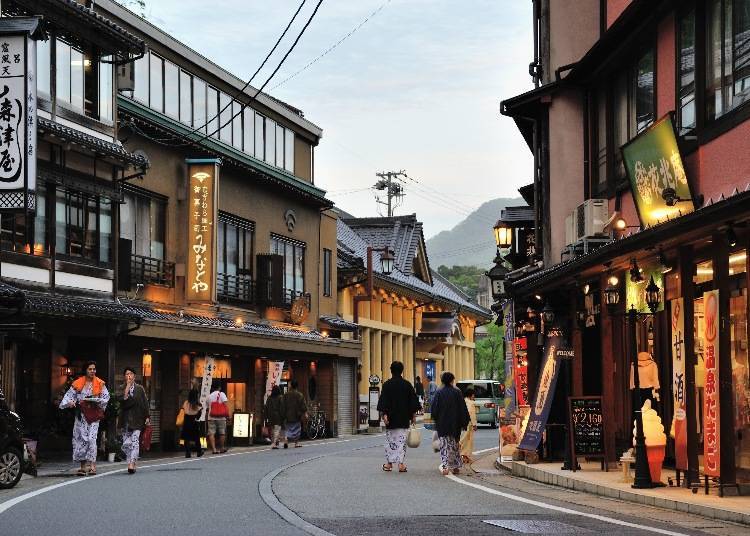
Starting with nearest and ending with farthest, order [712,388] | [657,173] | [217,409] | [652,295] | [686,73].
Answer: [712,388] → [652,295] → [657,173] → [686,73] → [217,409]

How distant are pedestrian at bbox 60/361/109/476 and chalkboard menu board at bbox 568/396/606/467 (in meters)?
8.20

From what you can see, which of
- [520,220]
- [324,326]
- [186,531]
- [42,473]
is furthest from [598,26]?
[324,326]

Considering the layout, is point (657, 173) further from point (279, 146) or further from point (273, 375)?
point (279, 146)

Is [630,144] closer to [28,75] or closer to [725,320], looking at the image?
[725,320]

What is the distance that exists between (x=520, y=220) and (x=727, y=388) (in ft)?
73.0

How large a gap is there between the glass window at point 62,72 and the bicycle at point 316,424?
1868 cm

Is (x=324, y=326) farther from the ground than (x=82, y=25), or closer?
closer

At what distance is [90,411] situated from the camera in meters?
22.3

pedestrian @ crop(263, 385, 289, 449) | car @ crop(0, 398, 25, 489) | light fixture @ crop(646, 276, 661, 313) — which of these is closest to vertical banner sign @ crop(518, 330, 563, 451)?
light fixture @ crop(646, 276, 661, 313)

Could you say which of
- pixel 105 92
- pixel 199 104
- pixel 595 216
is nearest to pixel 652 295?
pixel 595 216

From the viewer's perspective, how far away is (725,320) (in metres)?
15.9

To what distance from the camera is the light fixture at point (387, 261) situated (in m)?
56.1

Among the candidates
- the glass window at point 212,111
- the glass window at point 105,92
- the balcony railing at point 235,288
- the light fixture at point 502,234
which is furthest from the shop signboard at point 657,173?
the glass window at point 212,111

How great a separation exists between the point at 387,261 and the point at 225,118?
19.0 metres
